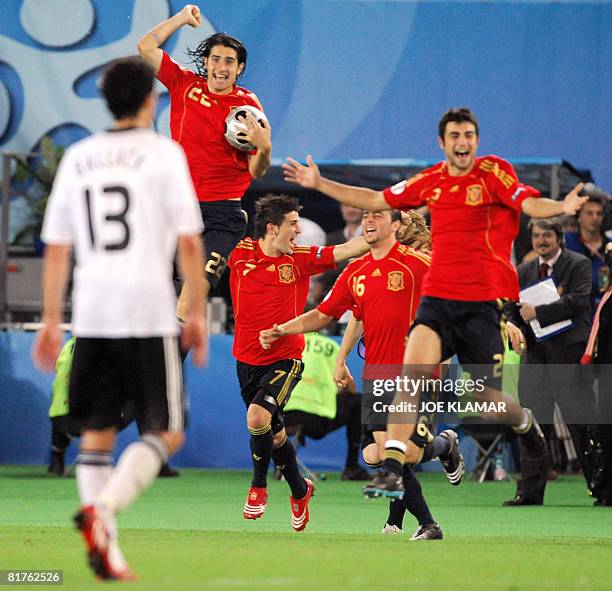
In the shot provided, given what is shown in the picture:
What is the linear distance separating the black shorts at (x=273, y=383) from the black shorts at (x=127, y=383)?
407 centimetres

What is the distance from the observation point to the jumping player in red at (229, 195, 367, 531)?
1037 centimetres

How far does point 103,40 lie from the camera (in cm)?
1802

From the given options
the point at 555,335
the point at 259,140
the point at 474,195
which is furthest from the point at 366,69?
the point at 474,195

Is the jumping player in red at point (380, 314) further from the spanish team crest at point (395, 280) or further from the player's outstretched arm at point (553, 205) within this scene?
the player's outstretched arm at point (553, 205)

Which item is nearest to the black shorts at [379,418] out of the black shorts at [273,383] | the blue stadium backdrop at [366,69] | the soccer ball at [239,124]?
the black shorts at [273,383]

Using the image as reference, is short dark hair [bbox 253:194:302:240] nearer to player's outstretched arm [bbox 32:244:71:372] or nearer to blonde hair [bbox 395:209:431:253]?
blonde hair [bbox 395:209:431:253]

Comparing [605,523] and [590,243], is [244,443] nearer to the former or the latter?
[590,243]

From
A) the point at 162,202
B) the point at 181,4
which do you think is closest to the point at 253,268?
the point at 162,202

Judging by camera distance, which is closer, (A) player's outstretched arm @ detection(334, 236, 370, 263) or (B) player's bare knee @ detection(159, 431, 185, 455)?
(B) player's bare knee @ detection(159, 431, 185, 455)

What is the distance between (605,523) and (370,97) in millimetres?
8827

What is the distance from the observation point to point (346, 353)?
32.9 feet

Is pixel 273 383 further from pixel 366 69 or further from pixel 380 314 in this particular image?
pixel 366 69

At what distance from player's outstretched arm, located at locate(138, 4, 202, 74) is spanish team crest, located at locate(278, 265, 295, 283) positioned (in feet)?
5.88

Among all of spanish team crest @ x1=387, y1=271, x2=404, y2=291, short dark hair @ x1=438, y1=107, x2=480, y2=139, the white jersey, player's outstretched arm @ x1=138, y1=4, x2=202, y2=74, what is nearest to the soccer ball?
player's outstretched arm @ x1=138, y1=4, x2=202, y2=74
